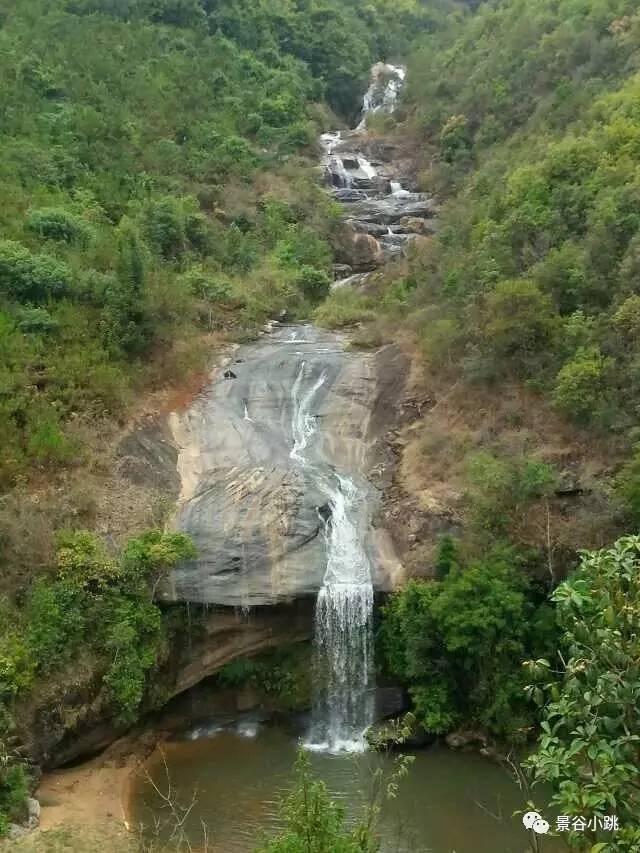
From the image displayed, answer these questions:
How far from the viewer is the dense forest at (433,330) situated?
1445 cm

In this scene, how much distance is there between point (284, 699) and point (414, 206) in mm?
31064

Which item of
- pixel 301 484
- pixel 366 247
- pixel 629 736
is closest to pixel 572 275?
pixel 301 484

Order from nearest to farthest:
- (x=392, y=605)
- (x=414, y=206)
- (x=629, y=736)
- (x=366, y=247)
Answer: (x=629, y=736)
(x=392, y=605)
(x=366, y=247)
(x=414, y=206)

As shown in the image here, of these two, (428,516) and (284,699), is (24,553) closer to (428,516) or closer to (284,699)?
(284,699)

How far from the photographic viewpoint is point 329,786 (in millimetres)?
15008

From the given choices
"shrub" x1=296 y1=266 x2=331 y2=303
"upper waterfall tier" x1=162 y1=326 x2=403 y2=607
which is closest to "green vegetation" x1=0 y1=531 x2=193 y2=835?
"upper waterfall tier" x1=162 y1=326 x2=403 y2=607

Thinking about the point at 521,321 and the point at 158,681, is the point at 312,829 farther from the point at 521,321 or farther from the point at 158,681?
the point at 521,321

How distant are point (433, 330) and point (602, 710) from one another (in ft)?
62.6

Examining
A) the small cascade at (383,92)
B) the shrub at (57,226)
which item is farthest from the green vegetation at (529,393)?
the small cascade at (383,92)

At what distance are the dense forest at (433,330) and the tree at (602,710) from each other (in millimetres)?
24

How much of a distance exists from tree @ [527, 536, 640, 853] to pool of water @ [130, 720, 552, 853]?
27.3ft

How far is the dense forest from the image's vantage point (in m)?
14.5

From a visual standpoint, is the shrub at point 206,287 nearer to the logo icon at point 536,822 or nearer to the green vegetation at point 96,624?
the green vegetation at point 96,624

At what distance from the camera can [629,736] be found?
5.05 metres
